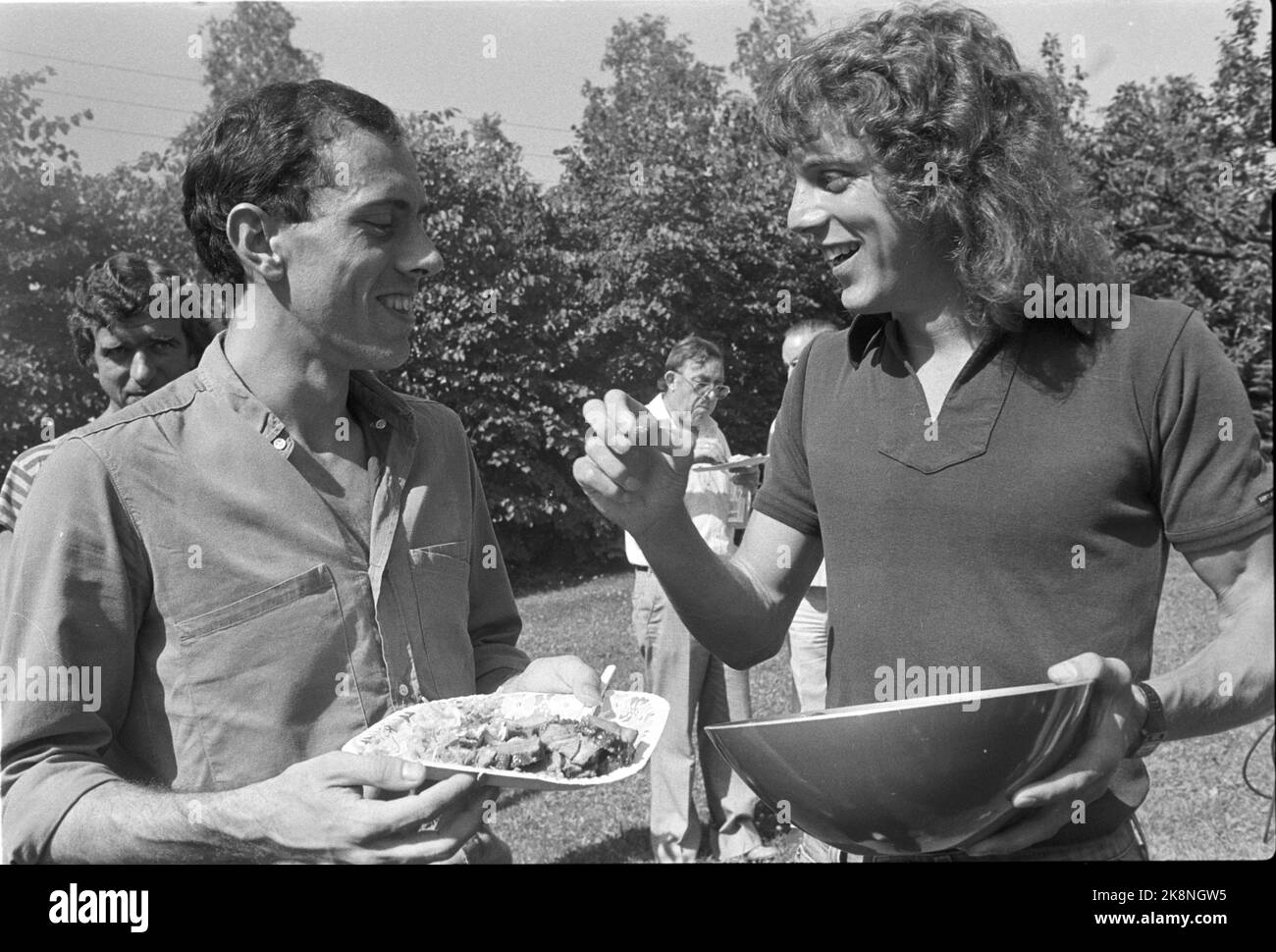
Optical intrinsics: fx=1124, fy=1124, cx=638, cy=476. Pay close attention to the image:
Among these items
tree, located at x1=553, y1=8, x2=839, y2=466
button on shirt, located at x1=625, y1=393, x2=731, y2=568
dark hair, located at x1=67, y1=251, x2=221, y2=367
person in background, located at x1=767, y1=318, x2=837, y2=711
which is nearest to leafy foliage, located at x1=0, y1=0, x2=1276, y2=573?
tree, located at x1=553, y1=8, x2=839, y2=466

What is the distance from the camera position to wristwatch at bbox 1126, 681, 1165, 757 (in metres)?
1.27

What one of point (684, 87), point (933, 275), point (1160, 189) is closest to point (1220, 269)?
point (1160, 189)

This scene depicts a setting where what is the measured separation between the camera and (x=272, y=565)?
143cm

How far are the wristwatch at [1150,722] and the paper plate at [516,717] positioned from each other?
56 cm

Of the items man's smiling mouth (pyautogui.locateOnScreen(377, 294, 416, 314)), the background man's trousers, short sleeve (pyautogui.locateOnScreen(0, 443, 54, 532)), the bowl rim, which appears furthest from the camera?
the background man's trousers

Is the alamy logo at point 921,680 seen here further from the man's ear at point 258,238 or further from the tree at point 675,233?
the tree at point 675,233

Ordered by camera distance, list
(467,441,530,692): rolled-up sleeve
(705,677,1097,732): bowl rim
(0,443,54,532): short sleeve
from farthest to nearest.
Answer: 1. (0,443,54,532): short sleeve
2. (467,441,530,692): rolled-up sleeve
3. (705,677,1097,732): bowl rim

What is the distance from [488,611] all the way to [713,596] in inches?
16.4

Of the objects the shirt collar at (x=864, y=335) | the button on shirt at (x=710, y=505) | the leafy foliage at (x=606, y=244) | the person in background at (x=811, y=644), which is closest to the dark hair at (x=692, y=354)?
the button on shirt at (x=710, y=505)

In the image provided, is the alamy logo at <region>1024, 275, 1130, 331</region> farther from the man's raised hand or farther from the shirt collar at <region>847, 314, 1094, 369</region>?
the man's raised hand

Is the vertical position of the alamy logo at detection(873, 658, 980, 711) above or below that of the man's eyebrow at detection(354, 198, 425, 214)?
below
